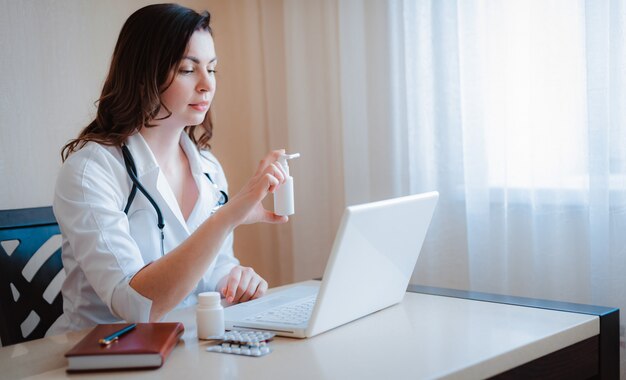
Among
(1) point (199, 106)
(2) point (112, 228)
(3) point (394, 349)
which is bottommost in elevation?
(3) point (394, 349)

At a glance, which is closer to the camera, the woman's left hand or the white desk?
the white desk

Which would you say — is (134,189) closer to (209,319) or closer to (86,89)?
(209,319)

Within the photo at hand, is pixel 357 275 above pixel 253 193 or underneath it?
underneath

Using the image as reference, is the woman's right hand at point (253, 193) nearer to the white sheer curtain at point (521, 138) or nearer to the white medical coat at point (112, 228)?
the white medical coat at point (112, 228)

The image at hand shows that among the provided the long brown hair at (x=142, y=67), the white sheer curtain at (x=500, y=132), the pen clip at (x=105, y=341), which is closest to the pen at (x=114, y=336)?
the pen clip at (x=105, y=341)

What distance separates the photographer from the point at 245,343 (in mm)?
1153

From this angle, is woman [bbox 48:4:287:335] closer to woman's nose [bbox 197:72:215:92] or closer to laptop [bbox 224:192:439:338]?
woman's nose [bbox 197:72:215:92]

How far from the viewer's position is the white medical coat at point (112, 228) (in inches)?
54.5

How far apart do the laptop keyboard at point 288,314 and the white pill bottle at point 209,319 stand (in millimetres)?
89

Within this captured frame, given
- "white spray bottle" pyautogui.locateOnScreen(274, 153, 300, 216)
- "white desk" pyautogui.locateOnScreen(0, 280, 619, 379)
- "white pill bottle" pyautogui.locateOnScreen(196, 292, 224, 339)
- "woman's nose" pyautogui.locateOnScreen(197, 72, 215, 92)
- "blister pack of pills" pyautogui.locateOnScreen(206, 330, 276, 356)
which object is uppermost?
"woman's nose" pyautogui.locateOnScreen(197, 72, 215, 92)

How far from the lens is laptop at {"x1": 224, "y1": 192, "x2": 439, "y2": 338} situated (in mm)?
1139

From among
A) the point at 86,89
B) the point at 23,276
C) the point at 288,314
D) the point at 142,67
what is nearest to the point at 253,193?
the point at 288,314

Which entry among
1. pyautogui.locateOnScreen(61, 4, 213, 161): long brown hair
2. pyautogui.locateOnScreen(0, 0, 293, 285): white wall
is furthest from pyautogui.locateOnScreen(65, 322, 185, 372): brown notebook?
pyautogui.locateOnScreen(0, 0, 293, 285): white wall

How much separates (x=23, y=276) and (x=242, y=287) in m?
0.62
